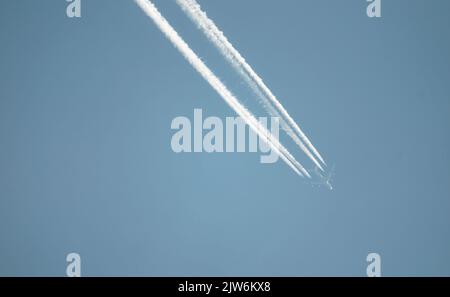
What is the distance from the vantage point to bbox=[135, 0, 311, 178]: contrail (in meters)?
2.91

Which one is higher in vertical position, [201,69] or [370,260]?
[201,69]

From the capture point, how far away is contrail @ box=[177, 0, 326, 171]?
2863mm

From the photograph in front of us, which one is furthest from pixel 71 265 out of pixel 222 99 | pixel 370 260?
pixel 370 260

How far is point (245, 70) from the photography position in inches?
116

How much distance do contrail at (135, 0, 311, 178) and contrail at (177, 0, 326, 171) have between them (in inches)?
7.0

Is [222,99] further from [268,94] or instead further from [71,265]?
[71,265]

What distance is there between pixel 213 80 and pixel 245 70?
0.34m

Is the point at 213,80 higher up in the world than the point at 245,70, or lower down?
lower down

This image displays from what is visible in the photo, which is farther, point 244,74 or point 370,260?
point 370,260

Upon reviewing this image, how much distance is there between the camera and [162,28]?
2955 millimetres

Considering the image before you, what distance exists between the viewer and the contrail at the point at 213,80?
291 centimetres

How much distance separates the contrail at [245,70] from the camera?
9.39ft

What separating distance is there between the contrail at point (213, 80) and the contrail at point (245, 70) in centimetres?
18
